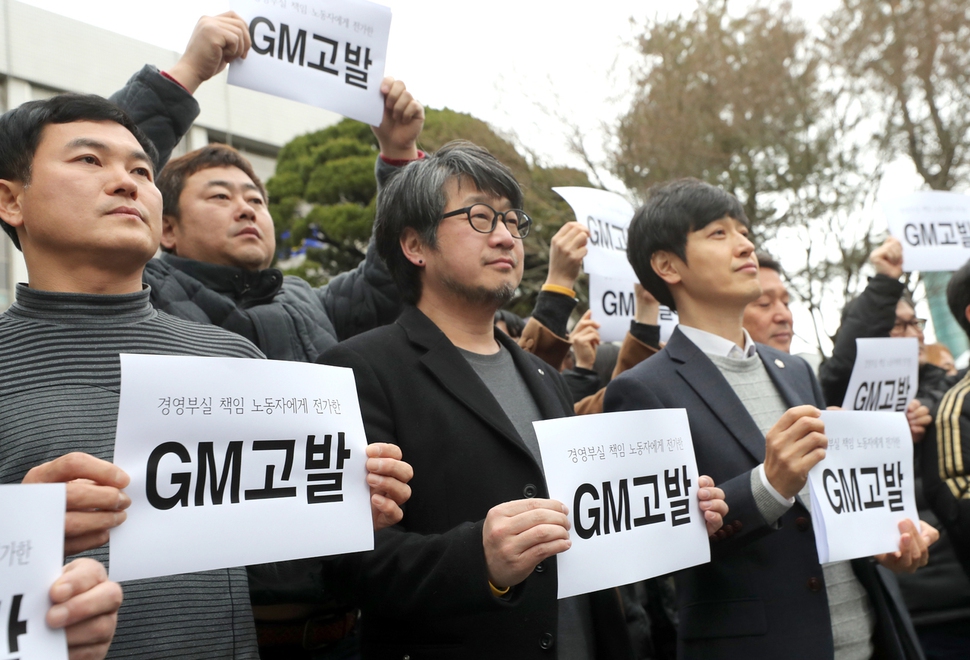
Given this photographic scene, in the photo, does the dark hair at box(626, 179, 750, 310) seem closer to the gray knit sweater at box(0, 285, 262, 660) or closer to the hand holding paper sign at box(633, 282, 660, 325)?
the hand holding paper sign at box(633, 282, 660, 325)

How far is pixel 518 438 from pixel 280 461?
688mm

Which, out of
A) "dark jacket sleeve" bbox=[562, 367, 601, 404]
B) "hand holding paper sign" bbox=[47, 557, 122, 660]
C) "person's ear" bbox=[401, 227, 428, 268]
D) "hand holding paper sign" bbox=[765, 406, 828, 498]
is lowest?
"hand holding paper sign" bbox=[47, 557, 122, 660]

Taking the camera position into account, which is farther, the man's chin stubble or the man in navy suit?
the man's chin stubble

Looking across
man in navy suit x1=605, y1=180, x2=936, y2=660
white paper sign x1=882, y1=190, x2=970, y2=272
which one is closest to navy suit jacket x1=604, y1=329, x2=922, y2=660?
man in navy suit x1=605, y1=180, x2=936, y2=660

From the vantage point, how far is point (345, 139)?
20016 mm

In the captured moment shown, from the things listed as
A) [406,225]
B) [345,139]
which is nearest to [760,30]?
[345,139]

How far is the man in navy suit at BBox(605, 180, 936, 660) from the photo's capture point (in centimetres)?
246

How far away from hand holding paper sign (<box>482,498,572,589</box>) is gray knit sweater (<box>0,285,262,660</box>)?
62 centimetres

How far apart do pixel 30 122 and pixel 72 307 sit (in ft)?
1.79

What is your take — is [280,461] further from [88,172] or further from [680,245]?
[680,245]

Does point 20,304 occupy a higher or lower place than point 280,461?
higher

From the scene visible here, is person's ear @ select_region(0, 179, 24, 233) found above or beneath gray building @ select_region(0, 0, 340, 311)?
beneath

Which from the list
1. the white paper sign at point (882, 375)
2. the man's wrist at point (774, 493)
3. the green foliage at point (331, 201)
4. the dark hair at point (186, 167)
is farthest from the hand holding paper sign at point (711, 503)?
the green foliage at point (331, 201)

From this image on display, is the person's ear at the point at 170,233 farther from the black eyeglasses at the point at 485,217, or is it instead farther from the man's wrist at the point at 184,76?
the black eyeglasses at the point at 485,217
